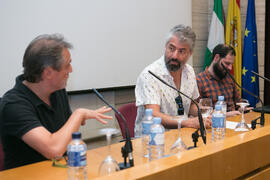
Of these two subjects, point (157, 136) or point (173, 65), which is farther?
point (173, 65)

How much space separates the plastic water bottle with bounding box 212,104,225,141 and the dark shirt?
4.36 feet

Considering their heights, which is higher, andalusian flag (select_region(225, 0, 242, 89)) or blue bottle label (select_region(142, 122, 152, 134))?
andalusian flag (select_region(225, 0, 242, 89))

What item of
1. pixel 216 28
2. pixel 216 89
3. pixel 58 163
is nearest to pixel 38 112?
pixel 58 163

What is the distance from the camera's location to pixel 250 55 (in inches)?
175

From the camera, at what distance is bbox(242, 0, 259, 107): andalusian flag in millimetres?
4422

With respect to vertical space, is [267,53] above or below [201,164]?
above

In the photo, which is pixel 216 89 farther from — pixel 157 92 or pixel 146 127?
pixel 146 127

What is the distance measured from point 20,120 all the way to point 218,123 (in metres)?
1.10

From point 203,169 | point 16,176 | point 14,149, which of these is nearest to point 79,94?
point 14,149

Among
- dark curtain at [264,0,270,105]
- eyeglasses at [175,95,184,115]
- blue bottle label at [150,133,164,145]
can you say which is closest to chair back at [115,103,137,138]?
eyeglasses at [175,95,184,115]

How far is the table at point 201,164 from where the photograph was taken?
3.67ft

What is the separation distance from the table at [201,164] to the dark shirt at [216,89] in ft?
5.22

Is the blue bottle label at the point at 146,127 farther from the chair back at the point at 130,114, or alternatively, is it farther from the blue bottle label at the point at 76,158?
the chair back at the point at 130,114

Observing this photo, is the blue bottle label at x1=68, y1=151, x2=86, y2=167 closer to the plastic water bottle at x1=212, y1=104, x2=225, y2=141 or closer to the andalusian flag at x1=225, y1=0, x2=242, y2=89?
the plastic water bottle at x1=212, y1=104, x2=225, y2=141
